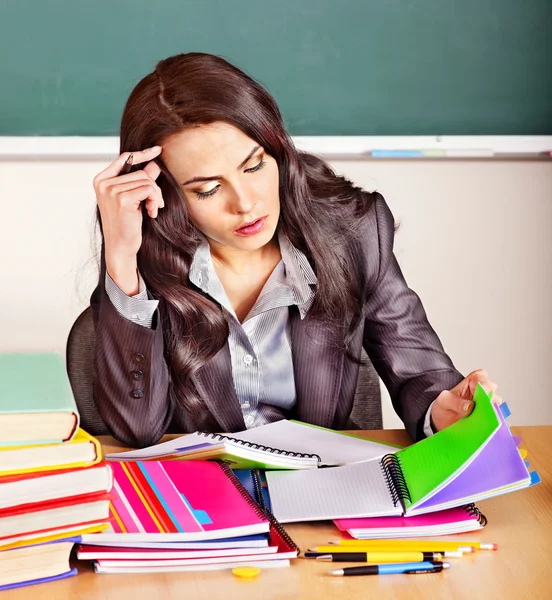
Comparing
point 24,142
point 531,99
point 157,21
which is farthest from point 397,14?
point 24,142

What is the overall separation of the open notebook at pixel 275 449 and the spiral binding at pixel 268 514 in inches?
1.0

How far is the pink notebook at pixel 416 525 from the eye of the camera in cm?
101

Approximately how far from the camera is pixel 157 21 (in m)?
2.46

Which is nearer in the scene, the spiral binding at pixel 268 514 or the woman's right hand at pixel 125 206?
the spiral binding at pixel 268 514

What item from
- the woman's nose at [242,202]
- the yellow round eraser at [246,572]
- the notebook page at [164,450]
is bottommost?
the yellow round eraser at [246,572]

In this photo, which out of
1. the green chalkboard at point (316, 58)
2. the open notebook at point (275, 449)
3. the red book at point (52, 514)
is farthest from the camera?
the green chalkboard at point (316, 58)

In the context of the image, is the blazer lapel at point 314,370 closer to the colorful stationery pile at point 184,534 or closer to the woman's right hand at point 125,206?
the woman's right hand at point 125,206

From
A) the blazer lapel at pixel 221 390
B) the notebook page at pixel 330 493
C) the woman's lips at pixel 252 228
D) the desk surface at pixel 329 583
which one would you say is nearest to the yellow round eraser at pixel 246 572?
the desk surface at pixel 329 583

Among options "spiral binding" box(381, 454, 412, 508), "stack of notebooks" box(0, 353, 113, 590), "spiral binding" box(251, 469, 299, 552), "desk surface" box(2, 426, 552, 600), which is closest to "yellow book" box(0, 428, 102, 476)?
"stack of notebooks" box(0, 353, 113, 590)

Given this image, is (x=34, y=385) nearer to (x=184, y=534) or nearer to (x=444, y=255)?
(x=184, y=534)

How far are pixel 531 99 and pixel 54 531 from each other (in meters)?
2.18

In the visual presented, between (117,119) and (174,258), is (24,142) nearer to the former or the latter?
(117,119)

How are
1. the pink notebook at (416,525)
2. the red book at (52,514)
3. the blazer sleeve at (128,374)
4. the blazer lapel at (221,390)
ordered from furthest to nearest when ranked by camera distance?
the blazer lapel at (221,390)
the blazer sleeve at (128,374)
the pink notebook at (416,525)
the red book at (52,514)

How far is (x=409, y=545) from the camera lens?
1.00 m
